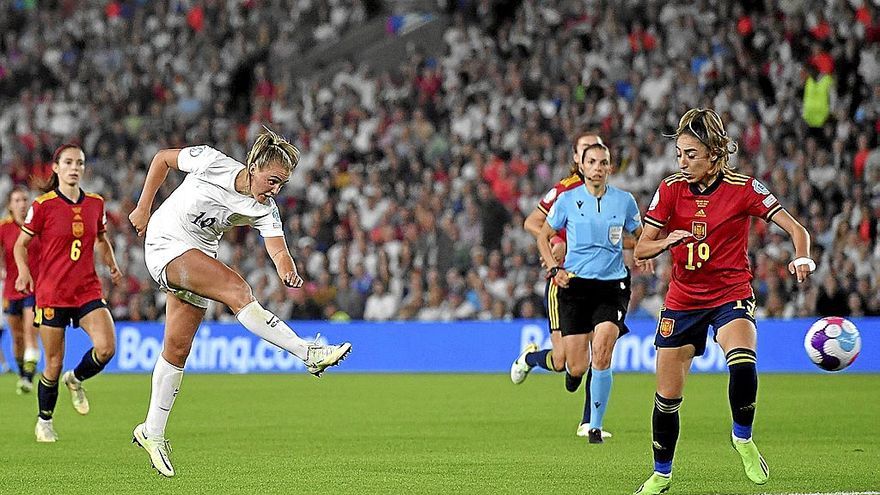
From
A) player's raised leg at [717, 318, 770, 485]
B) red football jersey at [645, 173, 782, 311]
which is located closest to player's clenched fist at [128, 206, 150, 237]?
red football jersey at [645, 173, 782, 311]

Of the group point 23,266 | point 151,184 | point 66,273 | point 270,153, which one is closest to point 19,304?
point 23,266

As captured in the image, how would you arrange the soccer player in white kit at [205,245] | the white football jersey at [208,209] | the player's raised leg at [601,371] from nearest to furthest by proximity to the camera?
the soccer player in white kit at [205,245]
the white football jersey at [208,209]
the player's raised leg at [601,371]

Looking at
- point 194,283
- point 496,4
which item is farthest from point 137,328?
point 194,283

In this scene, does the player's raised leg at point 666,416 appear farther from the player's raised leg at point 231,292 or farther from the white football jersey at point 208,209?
the white football jersey at point 208,209

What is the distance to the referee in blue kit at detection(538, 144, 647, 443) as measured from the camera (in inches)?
476

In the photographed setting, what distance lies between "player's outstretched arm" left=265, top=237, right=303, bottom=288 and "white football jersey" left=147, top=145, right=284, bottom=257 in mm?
70

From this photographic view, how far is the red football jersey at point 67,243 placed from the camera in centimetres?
1228

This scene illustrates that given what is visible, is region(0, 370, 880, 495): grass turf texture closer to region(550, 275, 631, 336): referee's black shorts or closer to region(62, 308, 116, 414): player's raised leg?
region(62, 308, 116, 414): player's raised leg

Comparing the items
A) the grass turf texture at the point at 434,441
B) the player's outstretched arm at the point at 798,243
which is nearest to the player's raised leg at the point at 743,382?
the grass turf texture at the point at 434,441

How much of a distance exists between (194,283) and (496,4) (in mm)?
22163

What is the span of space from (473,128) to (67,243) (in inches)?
610

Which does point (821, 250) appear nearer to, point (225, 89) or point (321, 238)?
point (321, 238)

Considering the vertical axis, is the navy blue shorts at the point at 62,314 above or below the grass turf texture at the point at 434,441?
above

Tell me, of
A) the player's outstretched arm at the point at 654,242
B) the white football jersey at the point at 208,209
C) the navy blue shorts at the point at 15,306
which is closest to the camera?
the player's outstretched arm at the point at 654,242
